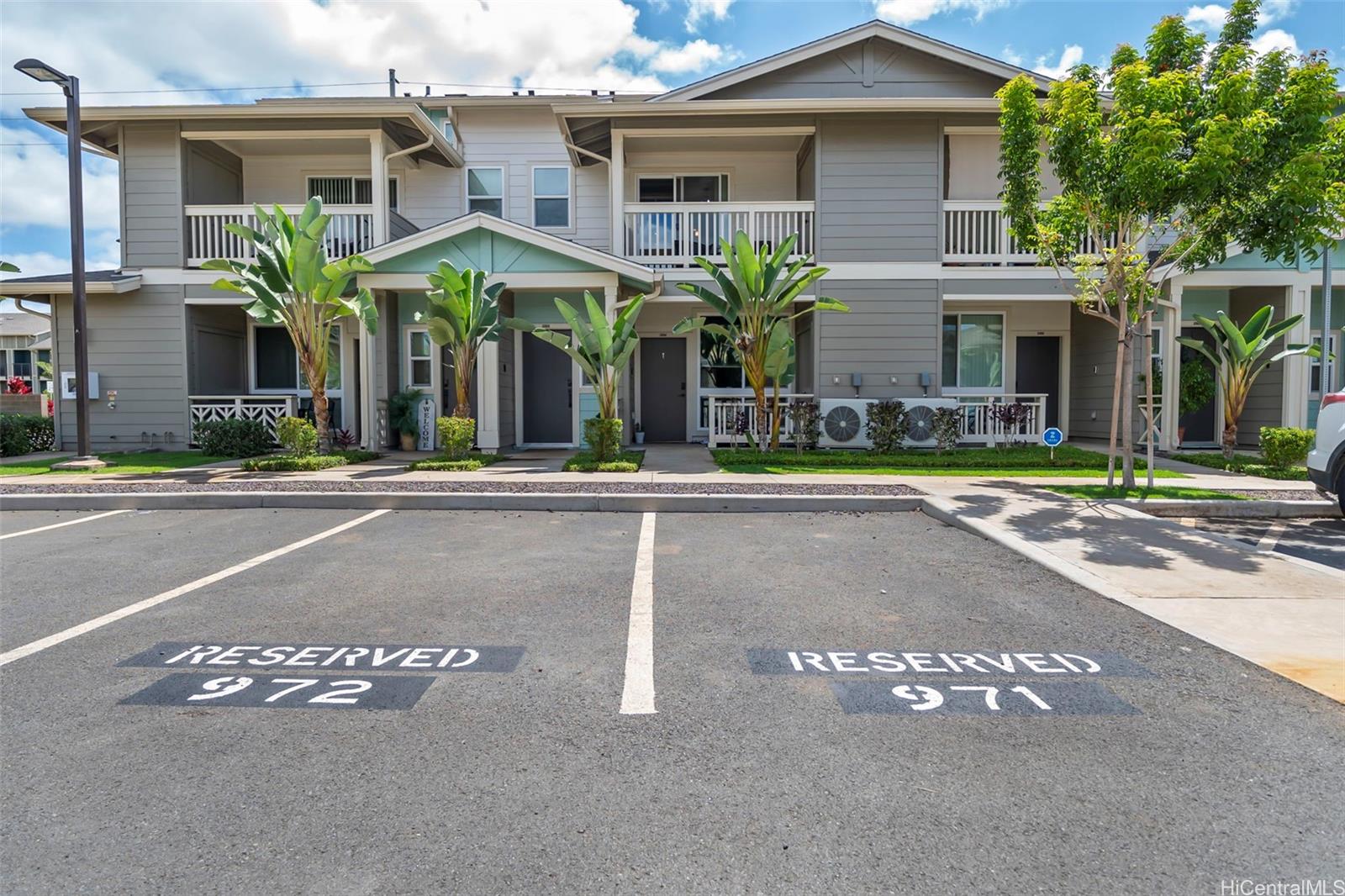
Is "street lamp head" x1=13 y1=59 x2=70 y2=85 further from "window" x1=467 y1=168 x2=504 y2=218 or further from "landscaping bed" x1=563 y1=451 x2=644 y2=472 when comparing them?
"landscaping bed" x1=563 y1=451 x2=644 y2=472

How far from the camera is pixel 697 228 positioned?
48.9 ft

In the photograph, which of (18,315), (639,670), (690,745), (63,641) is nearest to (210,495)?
(63,641)

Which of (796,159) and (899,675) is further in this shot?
(796,159)

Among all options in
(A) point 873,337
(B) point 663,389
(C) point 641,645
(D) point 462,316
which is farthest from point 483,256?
(C) point 641,645

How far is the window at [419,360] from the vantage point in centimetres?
1542

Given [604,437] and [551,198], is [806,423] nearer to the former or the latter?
[604,437]

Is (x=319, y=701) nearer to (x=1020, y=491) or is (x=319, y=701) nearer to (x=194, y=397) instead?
(x=1020, y=491)

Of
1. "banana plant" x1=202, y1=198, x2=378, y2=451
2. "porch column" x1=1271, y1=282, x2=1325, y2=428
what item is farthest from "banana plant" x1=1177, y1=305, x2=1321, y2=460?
"banana plant" x1=202, y1=198, x2=378, y2=451

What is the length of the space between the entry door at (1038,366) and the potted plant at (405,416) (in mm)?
12954

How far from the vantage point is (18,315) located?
37.7 meters

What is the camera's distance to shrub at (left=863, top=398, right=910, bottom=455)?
13.5 meters

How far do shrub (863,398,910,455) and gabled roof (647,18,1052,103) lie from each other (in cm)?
720

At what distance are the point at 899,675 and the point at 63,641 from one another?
15.0 feet

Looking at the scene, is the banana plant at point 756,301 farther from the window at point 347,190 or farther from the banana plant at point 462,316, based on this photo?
the window at point 347,190
